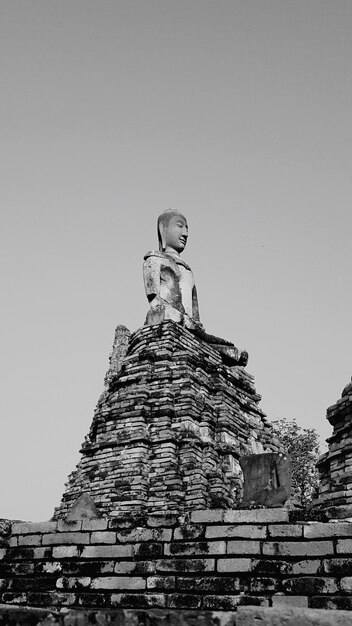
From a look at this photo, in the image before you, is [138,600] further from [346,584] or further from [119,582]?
[346,584]

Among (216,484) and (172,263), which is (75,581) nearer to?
(216,484)

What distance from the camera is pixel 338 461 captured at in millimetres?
9336

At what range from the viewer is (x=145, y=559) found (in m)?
5.07

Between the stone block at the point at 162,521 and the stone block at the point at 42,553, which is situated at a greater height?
the stone block at the point at 162,521

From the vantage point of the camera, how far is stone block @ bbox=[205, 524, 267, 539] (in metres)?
4.76

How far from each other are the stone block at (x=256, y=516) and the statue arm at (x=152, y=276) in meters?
8.91

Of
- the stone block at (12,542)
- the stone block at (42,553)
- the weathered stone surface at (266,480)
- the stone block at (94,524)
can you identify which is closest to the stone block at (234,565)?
the weathered stone surface at (266,480)

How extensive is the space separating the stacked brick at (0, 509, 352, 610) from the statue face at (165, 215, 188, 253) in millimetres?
10176

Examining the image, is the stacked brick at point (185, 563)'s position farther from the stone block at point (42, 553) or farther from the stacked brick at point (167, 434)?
the stacked brick at point (167, 434)

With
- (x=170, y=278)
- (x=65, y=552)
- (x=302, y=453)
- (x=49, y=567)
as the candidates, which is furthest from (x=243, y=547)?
(x=302, y=453)

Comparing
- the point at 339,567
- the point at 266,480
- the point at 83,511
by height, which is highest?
the point at 266,480

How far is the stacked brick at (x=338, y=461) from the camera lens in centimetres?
878

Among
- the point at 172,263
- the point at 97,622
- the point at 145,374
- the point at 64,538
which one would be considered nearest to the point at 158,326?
the point at 145,374

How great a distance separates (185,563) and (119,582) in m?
0.63
